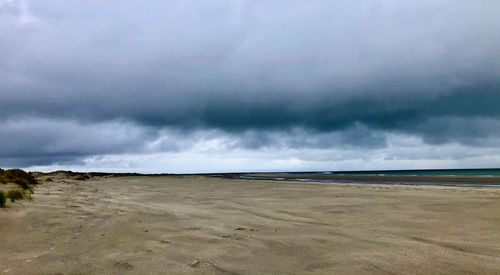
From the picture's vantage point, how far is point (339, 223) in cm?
754

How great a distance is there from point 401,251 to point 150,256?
3.73m

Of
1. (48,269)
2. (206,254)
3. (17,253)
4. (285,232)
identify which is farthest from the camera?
(285,232)

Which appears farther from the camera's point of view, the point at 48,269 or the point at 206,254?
the point at 206,254

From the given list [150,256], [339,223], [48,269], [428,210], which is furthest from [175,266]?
[428,210]

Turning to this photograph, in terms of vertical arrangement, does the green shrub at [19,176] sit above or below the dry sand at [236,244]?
above

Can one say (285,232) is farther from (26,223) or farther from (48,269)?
(26,223)

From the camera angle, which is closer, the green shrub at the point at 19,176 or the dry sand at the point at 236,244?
the dry sand at the point at 236,244

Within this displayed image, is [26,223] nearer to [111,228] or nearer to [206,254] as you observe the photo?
[111,228]

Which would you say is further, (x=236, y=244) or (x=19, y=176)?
(x=19, y=176)

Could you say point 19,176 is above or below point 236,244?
above

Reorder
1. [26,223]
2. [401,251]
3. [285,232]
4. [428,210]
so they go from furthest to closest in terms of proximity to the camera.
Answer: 1. [428,210]
2. [285,232]
3. [26,223]
4. [401,251]

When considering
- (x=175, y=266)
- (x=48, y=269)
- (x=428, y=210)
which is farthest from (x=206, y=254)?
(x=428, y=210)

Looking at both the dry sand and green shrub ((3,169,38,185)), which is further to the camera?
green shrub ((3,169,38,185))

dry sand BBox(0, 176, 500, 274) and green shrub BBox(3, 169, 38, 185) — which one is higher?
green shrub BBox(3, 169, 38, 185)
